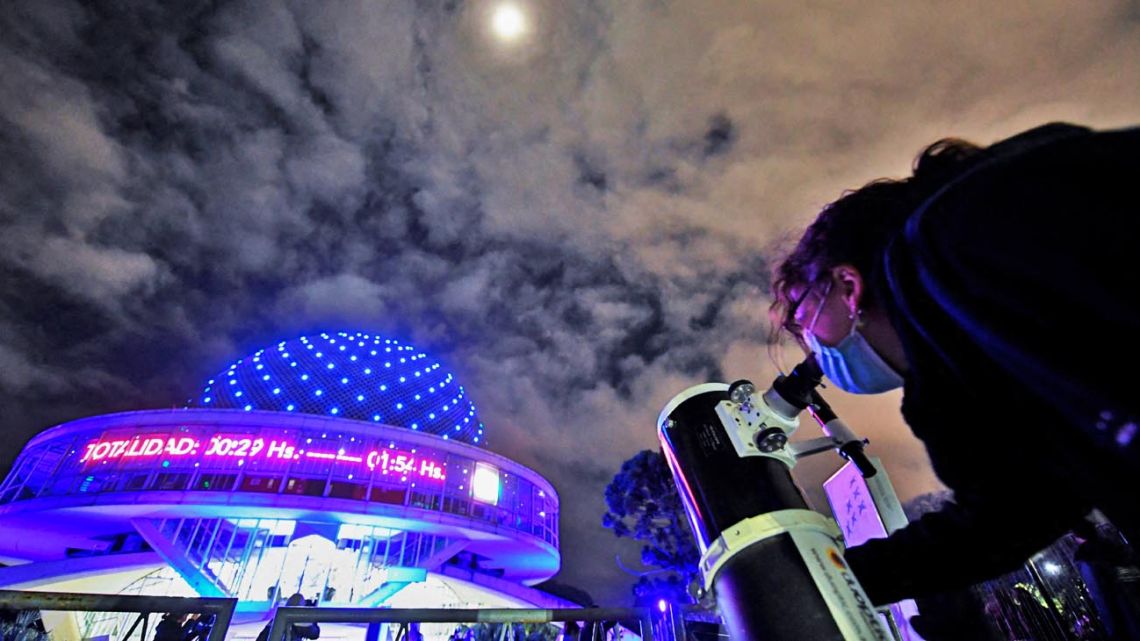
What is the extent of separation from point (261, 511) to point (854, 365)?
2912 cm

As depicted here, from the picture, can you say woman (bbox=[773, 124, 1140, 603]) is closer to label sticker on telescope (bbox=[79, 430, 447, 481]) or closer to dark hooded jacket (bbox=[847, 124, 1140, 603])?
dark hooded jacket (bbox=[847, 124, 1140, 603])

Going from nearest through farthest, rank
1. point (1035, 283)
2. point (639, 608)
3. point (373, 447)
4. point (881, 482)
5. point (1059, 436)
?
point (1035, 283) < point (1059, 436) < point (639, 608) < point (881, 482) < point (373, 447)

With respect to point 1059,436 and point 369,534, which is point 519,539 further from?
point 1059,436

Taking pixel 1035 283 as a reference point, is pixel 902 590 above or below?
below

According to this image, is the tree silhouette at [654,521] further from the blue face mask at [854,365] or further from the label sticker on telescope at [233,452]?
the label sticker on telescope at [233,452]

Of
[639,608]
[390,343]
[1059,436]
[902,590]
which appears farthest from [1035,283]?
[390,343]

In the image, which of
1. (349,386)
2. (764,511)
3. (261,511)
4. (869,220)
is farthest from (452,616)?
(349,386)

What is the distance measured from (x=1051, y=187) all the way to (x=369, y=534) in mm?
30722

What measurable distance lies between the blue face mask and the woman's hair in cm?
16

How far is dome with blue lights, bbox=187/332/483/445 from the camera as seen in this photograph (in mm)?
33125

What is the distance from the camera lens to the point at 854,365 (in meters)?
1.95

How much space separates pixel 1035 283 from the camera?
2.68 feet

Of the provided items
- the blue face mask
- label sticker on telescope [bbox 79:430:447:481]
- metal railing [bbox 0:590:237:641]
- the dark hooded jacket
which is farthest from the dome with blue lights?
the dark hooded jacket

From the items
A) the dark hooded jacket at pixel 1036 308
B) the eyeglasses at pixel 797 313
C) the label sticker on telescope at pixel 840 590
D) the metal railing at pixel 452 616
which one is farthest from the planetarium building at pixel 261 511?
the dark hooded jacket at pixel 1036 308
